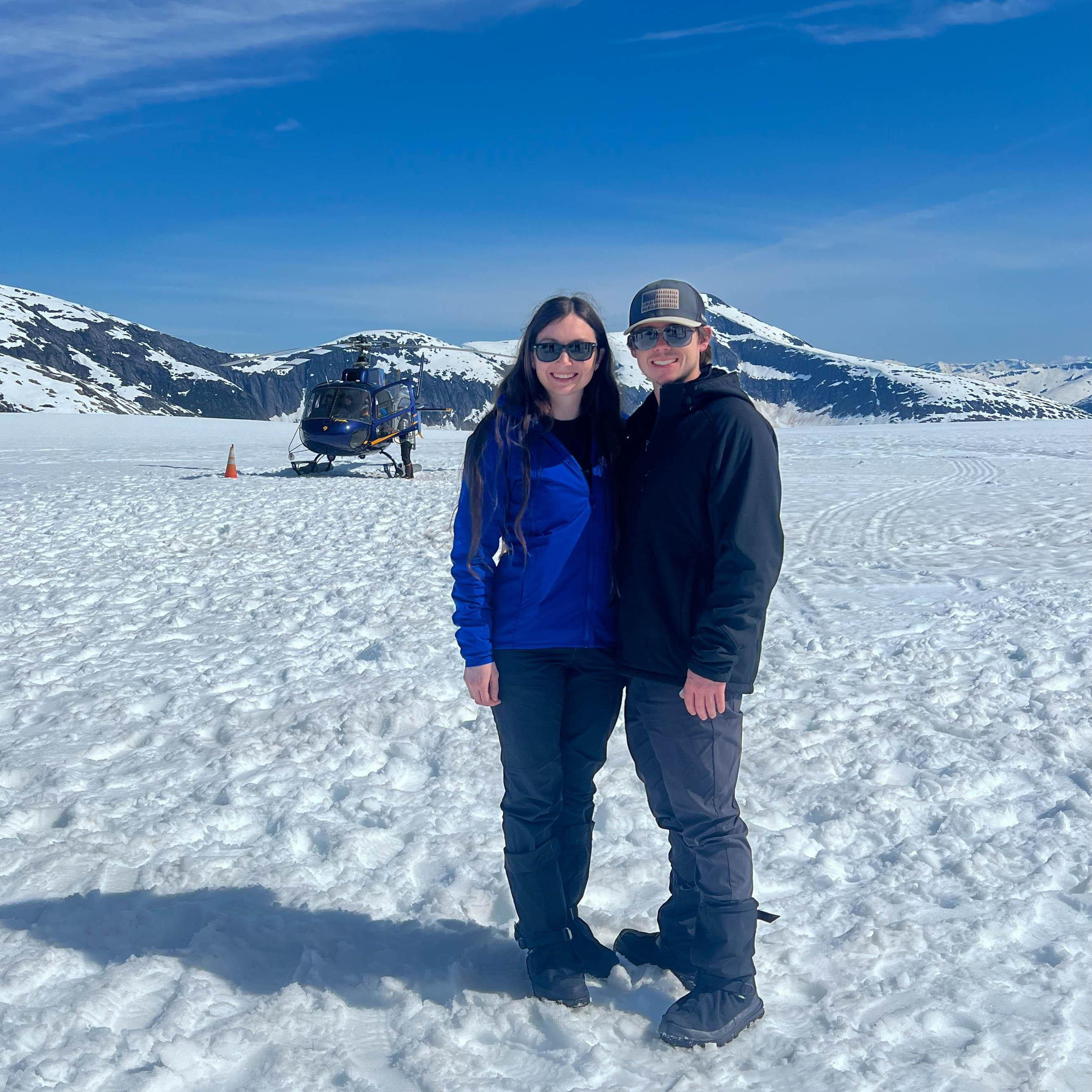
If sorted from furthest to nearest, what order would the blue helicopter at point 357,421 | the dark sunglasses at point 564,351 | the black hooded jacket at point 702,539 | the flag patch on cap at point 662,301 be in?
the blue helicopter at point 357,421, the dark sunglasses at point 564,351, the flag patch on cap at point 662,301, the black hooded jacket at point 702,539

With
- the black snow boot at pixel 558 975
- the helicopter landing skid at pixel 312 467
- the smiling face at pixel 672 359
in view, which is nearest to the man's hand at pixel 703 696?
the smiling face at pixel 672 359

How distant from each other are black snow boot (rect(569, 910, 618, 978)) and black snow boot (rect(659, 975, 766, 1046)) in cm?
33

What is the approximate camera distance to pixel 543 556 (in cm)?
289

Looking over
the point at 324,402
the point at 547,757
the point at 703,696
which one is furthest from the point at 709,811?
the point at 324,402

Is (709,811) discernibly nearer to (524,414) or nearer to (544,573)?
(544,573)

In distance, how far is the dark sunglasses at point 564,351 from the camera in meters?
2.83

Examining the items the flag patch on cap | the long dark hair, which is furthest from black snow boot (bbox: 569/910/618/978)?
the flag patch on cap

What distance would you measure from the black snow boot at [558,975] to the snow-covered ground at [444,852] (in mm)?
58

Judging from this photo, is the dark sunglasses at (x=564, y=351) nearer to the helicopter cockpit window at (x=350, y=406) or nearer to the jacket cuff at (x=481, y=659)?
the jacket cuff at (x=481, y=659)

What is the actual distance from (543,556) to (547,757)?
25.5 inches

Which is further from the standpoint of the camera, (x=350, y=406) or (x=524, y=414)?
(x=350, y=406)

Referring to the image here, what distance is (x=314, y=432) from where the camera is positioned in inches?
867

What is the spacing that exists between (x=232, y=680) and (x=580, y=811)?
4.20 m

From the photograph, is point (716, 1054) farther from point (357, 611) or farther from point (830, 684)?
point (357, 611)
